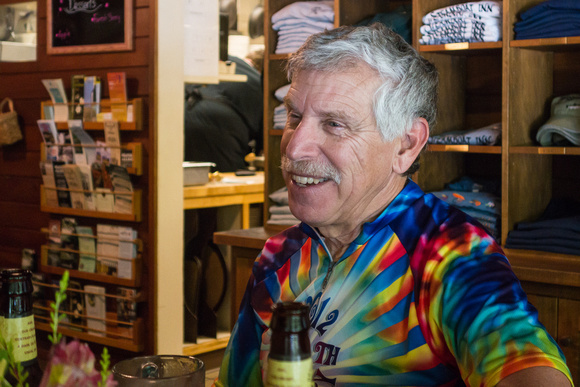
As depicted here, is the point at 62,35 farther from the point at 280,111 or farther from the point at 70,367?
the point at 70,367

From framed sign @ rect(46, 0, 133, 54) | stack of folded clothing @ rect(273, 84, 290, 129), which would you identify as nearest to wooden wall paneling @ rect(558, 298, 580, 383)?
stack of folded clothing @ rect(273, 84, 290, 129)

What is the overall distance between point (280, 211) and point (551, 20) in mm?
1473

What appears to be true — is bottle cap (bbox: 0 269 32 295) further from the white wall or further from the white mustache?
the white wall

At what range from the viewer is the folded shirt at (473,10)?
2.73m

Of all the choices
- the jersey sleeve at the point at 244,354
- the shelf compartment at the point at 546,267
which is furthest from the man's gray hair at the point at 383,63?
the shelf compartment at the point at 546,267

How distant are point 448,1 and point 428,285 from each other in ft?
6.76

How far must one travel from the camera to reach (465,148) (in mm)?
2828

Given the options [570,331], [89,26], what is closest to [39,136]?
[89,26]

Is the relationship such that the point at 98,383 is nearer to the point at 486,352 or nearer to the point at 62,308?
the point at 486,352

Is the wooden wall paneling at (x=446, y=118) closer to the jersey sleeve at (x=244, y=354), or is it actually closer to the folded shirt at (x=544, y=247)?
the folded shirt at (x=544, y=247)

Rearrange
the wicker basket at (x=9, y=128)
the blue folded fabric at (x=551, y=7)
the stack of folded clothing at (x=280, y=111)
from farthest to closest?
the wicker basket at (x=9, y=128) < the stack of folded clothing at (x=280, y=111) < the blue folded fabric at (x=551, y=7)

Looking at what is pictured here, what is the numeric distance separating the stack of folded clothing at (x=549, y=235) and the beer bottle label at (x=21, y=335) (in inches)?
84.0

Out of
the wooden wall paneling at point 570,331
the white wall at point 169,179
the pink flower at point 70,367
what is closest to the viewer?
the pink flower at point 70,367

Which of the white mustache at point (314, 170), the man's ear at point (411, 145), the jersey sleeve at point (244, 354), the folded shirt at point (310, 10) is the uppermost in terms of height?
the folded shirt at point (310, 10)
